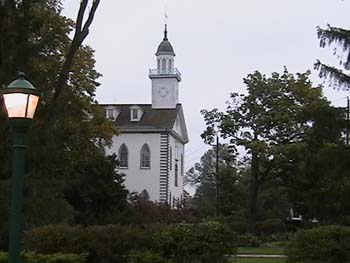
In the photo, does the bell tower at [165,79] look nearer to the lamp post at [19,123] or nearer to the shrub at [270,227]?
the shrub at [270,227]

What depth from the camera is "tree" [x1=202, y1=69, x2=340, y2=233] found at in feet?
153

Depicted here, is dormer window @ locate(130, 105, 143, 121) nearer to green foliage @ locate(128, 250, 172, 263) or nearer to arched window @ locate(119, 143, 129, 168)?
arched window @ locate(119, 143, 129, 168)

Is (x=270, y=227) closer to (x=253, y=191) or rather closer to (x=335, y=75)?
(x=253, y=191)

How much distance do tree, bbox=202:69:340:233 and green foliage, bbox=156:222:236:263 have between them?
28423mm

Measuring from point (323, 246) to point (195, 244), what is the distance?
3055mm

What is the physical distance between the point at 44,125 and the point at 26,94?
841cm

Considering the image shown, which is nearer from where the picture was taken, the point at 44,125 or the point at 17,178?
the point at 17,178

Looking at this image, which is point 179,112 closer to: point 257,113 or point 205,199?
point 205,199

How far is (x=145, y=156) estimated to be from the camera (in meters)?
71.0

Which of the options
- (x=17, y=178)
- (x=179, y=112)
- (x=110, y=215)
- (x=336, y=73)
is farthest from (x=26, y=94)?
(x=179, y=112)

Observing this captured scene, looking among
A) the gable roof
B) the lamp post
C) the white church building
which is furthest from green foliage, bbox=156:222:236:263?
the gable roof

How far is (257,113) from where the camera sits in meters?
48.2

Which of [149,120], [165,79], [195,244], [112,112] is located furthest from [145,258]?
[165,79]

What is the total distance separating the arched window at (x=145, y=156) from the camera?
70.7 metres
